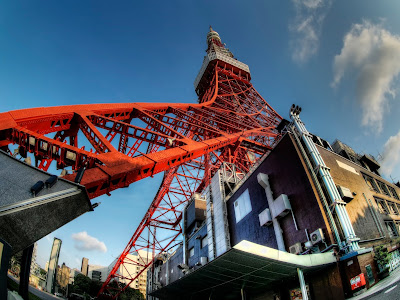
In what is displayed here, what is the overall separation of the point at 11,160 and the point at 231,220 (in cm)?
1336

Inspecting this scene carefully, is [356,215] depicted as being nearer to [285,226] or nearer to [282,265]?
[285,226]

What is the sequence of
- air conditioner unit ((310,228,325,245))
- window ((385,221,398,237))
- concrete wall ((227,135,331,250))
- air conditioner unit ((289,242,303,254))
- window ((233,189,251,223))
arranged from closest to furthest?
air conditioner unit ((310,228,325,245)) < air conditioner unit ((289,242,303,254)) < concrete wall ((227,135,331,250)) < window ((385,221,398,237)) < window ((233,189,251,223))

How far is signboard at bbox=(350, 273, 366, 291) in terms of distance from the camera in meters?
8.21

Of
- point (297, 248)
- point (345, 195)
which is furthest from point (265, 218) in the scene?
point (345, 195)

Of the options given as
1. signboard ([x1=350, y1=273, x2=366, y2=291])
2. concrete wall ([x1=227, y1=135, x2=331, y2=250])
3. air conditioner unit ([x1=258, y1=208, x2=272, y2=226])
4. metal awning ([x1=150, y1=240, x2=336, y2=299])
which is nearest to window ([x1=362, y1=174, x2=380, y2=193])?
concrete wall ([x1=227, y1=135, x2=331, y2=250])

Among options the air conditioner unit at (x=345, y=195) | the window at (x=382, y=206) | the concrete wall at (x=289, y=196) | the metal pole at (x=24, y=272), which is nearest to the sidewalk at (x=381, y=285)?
the concrete wall at (x=289, y=196)

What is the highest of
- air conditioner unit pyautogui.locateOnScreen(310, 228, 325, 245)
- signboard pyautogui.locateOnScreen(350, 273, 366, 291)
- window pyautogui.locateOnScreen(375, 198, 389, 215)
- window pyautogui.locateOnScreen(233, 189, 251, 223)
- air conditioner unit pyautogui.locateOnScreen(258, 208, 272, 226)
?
window pyautogui.locateOnScreen(233, 189, 251, 223)

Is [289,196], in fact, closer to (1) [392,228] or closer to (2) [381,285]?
(2) [381,285]

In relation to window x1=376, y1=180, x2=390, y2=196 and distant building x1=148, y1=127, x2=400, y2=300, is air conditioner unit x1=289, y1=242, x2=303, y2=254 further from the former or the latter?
window x1=376, y1=180, x2=390, y2=196

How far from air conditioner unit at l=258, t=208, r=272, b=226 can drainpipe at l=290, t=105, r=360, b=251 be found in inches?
127

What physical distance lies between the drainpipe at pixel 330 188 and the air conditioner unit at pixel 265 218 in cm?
322

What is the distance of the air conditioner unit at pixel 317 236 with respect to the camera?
922 cm

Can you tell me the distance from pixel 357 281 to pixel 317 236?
1822 millimetres

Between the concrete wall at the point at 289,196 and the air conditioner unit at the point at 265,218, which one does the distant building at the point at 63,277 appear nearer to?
the concrete wall at the point at 289,196
